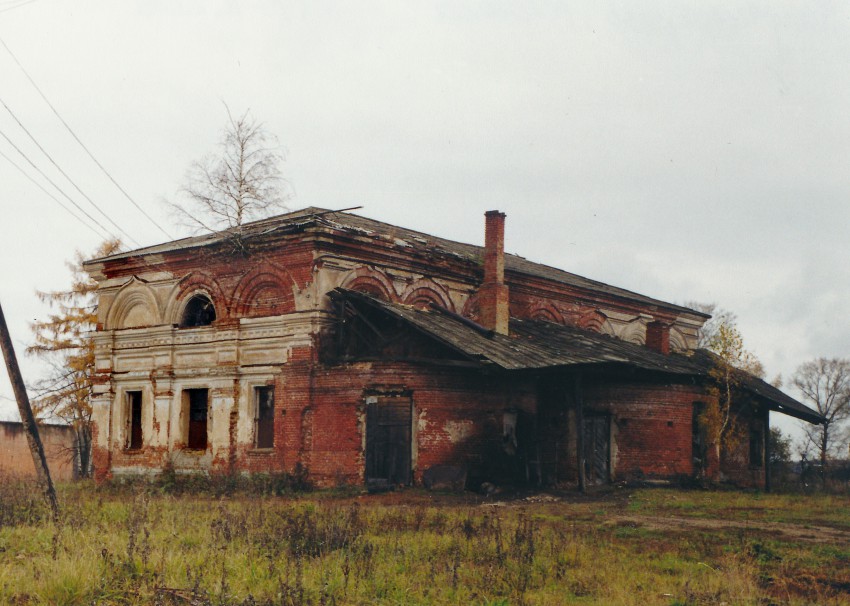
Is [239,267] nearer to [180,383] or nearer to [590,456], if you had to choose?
[180,383]

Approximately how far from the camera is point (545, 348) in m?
24.1

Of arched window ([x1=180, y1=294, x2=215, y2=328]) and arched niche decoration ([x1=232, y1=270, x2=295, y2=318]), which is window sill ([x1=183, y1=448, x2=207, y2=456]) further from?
arched niche decoration ([x1=232, y1=270, x2=295, y2=318])

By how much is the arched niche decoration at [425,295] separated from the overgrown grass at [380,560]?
10.3 metres

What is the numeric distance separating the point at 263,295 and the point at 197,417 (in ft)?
13.2

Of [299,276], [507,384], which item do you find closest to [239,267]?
[299,276]

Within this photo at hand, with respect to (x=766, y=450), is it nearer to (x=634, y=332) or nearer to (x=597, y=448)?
(x=597, y=448)

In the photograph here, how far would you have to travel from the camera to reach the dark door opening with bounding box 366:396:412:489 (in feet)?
69.4

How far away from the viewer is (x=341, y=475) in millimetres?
21125

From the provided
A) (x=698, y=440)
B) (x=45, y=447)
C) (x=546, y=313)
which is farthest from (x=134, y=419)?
(x=698, y=440)

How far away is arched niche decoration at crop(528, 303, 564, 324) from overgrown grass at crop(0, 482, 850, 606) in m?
15.1

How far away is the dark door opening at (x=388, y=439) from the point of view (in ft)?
69.4

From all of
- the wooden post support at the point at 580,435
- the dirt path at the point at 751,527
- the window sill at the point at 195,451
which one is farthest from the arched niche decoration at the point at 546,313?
the dirt path at the point at 751,527

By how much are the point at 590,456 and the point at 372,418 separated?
642 centimetres

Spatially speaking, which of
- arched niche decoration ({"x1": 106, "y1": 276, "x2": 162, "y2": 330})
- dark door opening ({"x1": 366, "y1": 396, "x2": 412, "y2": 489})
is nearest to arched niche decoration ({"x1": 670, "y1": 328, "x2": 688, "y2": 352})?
dark door opening ({"x1": 366, "y1": 396, "x2": 412, "y2": 489})
